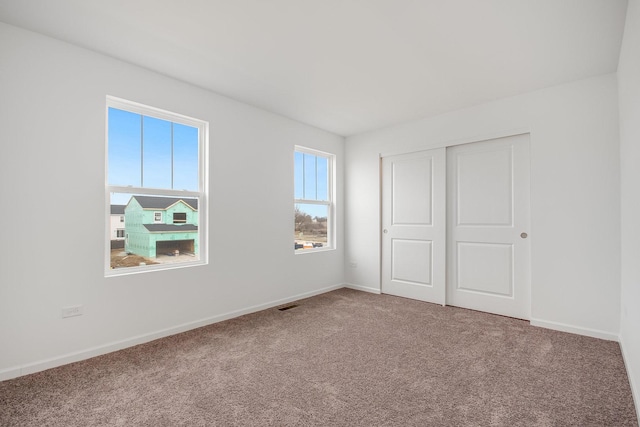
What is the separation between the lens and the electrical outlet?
2.42 meters

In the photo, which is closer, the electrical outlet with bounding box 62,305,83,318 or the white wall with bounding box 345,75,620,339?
the electrical outlet with bounding box 62,305,83,318

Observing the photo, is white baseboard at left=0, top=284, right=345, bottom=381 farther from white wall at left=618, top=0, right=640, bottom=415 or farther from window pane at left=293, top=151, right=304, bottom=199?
white wall at left=618, top=0, right=640, bottom=415

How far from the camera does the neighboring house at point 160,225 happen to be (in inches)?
114

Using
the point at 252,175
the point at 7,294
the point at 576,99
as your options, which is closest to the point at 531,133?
the point at 576,99

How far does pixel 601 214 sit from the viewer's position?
2.91 metres

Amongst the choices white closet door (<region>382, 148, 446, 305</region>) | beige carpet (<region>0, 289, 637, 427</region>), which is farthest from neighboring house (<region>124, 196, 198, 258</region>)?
white closet door (<region>382, 148, 446, 305</region>)

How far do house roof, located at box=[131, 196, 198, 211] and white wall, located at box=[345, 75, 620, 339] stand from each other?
11.5 feet

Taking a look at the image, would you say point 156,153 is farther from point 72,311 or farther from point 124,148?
point 72,311

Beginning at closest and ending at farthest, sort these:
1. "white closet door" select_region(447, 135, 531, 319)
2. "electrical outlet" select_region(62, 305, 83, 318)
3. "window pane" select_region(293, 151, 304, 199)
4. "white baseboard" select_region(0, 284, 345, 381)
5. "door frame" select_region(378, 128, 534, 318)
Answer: "white baseboard" select_region(0, 284, 345, 381) < "electrical outlet" select_region(62, 305, 83, 318) < "door frame" select_region(378, 128, 534, 318) < "white closet door" select_region(447, 135, 531, 319) < "window pane" select_region(293, 151, 304, 199)

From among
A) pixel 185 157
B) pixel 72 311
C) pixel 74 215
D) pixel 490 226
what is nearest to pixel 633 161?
pixel 490 226

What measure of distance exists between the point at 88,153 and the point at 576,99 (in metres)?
4.64

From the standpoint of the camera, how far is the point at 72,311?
2.46 m

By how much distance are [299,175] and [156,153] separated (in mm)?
2015

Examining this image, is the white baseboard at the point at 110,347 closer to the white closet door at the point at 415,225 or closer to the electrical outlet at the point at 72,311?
the electrical outlet at the point at 72,311
